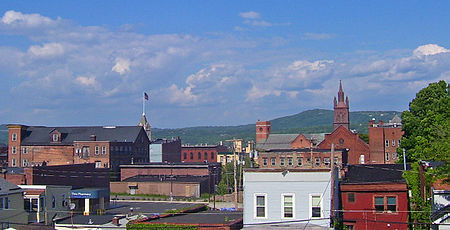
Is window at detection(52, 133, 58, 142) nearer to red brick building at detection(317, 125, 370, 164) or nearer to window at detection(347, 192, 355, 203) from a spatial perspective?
red brick building at detection(317, 125, 370, 164)

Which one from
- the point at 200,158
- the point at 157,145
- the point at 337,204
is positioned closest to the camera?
the point at 337,204

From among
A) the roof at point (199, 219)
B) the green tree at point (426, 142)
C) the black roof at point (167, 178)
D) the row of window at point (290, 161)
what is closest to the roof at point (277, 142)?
the row of window at point (290, 161)

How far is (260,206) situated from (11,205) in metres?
23.7

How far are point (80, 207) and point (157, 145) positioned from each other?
71.9m

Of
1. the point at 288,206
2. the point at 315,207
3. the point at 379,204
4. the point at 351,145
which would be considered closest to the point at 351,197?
the point at 379,204

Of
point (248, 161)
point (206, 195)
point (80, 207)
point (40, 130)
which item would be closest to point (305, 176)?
point (80, 207)

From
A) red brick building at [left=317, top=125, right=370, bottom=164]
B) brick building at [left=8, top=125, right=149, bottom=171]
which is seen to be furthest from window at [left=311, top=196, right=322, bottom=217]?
red brick building at [left=317, top=125, right=370, bottom=164]

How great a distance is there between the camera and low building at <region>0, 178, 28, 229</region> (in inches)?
1853

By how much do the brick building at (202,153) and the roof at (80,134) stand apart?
42.2 metres

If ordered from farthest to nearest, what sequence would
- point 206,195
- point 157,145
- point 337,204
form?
point 157,145 → point 206,195 → point 337,204

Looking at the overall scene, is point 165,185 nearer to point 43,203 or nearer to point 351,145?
point 351,145

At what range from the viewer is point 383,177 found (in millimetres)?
43812

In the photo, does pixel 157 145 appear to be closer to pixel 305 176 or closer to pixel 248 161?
pixel 248 161

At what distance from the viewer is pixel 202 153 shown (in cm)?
16188
